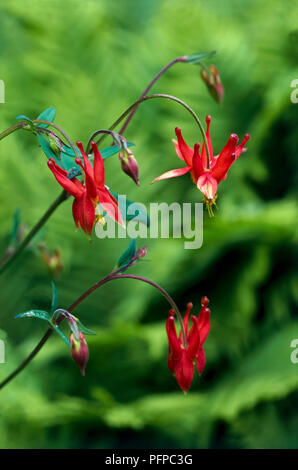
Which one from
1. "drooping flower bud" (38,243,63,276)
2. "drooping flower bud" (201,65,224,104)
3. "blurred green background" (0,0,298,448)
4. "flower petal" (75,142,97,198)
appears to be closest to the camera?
"flower petal" (75,142,97,198)

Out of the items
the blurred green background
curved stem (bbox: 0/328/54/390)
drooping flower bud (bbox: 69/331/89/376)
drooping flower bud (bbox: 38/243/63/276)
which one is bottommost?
drooping flower bud (bbox: 69/331/89/376)

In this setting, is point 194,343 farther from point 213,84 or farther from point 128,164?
point 213,84

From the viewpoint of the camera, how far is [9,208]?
1.93 meters

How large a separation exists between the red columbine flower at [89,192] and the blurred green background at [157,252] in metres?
0.82

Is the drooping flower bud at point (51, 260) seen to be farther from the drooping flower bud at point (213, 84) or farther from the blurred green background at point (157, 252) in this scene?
the blurred green background at point (157, 252)

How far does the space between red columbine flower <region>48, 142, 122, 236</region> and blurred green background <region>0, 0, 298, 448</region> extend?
2.67ft

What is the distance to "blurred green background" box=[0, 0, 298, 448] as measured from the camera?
1560 millimetres

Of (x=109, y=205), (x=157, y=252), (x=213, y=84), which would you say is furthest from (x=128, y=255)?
(x=157, y=252)

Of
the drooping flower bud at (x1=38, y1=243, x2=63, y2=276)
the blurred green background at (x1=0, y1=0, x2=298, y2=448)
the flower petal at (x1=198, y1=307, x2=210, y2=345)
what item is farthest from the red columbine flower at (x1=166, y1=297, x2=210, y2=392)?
the blurred green background at (x1=0, y1=0, x2=298, y2=448)

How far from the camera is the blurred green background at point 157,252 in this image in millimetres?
1560

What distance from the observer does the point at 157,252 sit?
5.60ft

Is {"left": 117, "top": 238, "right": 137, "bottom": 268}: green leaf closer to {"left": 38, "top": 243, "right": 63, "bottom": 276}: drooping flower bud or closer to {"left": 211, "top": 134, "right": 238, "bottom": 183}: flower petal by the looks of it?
{"left": 211, "top": 134, "right": 238, "bottom": 183}: flower petal

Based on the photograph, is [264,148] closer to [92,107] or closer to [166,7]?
[92,107]

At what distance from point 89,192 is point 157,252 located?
1.18 m
